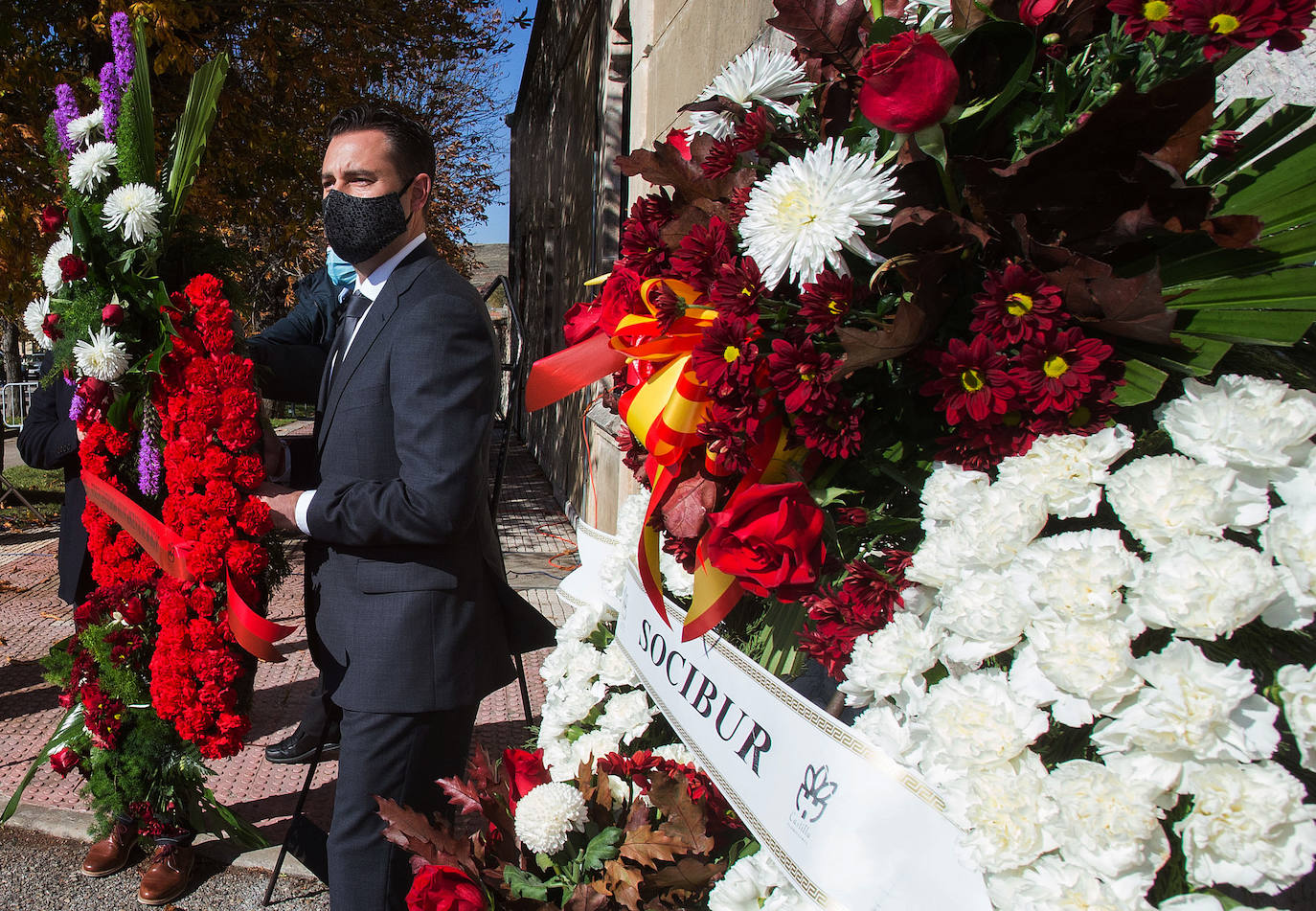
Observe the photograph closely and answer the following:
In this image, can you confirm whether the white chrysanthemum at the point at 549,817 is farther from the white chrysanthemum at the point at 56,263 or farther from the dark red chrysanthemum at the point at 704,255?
the white chrysanthemum at the point at 56,263

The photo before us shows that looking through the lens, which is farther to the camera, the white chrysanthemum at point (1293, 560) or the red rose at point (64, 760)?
the red rose at point (64, 760)

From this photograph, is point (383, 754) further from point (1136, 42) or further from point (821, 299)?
point (1136, 42)

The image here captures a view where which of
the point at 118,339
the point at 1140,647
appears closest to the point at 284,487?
the point at 118,339

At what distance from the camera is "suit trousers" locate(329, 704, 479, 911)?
82.7 inches

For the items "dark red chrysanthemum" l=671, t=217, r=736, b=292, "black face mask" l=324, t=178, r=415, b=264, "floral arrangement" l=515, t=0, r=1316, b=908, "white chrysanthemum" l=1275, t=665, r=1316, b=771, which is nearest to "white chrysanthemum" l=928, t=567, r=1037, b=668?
"floral arrangement" l=515, t=0, r=1316, b=908

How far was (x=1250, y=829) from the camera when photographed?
744 mm

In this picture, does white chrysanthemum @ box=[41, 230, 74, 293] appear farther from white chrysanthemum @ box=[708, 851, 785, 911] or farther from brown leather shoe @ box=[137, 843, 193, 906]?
white chrysanthemum @ box=[708, 851, 785, 911]

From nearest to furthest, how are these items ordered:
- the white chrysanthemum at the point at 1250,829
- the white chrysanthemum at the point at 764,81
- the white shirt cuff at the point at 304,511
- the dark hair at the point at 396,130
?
the white chrysanthemum at the point at 1250,829
the white chrysanthemum at the point at 764,81
the white shirt cuff at the point at 304,511
the dark hair at the point at 396,130

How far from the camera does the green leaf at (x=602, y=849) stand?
152 cm

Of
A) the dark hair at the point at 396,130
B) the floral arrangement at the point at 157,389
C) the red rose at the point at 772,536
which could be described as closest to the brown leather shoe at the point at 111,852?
the floral arrangement at the point at 157,389

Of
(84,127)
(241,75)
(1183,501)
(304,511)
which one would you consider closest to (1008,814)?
(1183,501)

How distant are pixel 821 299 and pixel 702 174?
376 millimetres

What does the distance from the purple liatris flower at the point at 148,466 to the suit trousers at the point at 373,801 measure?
3.08ft

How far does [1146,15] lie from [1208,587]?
21.5 inches
